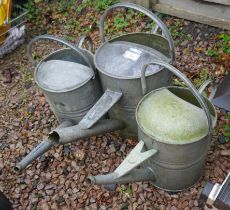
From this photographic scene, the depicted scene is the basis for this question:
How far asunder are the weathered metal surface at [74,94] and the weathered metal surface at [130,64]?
11 cm

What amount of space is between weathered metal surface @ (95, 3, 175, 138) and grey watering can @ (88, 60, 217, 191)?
11cm

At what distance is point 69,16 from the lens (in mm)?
4242

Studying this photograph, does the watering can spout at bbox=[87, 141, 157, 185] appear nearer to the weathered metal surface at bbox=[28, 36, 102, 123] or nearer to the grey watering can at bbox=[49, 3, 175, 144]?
the grey watering can at bbox=[49, 3, 175, 144]

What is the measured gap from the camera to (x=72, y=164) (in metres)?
2.82

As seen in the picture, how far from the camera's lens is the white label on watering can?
2.43 metres

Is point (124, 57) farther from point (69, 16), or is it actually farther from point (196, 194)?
point (69, 16)

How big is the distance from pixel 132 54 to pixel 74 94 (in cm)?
51

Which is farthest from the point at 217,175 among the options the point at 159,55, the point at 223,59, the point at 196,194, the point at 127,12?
the point at 127,12

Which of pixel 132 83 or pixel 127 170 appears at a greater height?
pixel 132 83

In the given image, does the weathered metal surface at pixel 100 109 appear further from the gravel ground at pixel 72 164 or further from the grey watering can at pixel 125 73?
the gravel ground at pixel 72 164

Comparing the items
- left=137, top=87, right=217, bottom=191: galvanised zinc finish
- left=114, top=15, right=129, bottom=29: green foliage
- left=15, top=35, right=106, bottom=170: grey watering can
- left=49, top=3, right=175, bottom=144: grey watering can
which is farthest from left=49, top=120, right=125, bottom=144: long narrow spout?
left=114, top=15, right=129, bottom=29: green foliage

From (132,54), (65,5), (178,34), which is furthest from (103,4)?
(132,54)

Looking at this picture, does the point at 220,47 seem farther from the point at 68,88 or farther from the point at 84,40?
the point at 68,88

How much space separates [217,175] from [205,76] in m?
1.01
